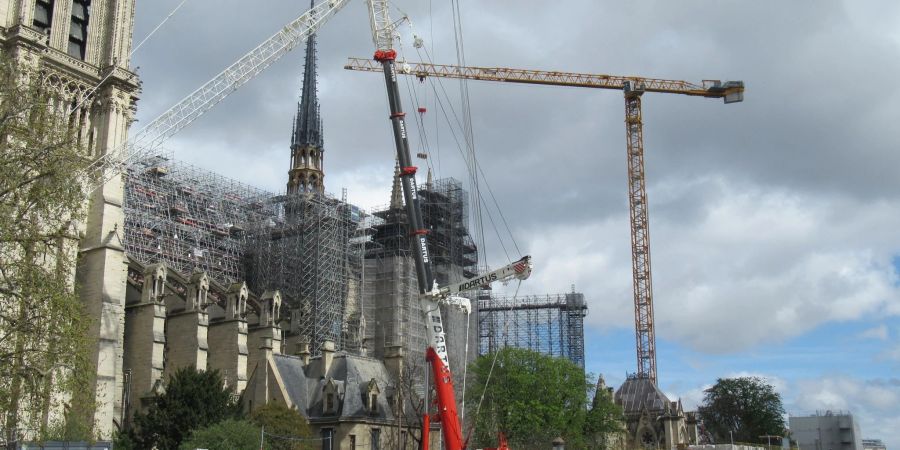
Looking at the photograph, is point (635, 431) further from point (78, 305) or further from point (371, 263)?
point (78, 305)

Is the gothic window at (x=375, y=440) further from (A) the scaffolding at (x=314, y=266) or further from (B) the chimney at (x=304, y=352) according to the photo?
(A) the scaffolding at (x=314, y=266)

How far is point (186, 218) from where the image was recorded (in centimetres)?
8162

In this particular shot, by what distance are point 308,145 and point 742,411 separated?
58.2 m

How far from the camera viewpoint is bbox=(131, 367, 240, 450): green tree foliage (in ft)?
165

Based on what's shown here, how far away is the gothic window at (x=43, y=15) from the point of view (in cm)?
5850

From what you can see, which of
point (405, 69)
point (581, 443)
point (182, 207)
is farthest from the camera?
point (182, 207)

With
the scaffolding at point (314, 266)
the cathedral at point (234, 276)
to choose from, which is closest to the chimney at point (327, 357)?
the cathedral at point (234, 276)

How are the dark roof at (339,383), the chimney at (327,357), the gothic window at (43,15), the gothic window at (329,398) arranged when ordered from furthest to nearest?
the chimney at (327,357), the gothic window at (43,15), the dark roof at (339,383), the gothic window at (329,398)

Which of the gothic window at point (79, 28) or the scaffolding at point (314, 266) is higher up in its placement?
the gothic window at point (79, 28)

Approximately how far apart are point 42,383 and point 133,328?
107ft

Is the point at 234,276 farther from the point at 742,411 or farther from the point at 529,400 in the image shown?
the point at 742,411

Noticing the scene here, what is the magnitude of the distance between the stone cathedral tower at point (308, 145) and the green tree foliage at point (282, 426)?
55826 millimetres

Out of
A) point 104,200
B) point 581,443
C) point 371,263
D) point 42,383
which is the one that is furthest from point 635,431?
point 42,383

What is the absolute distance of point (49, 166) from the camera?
26297mm
